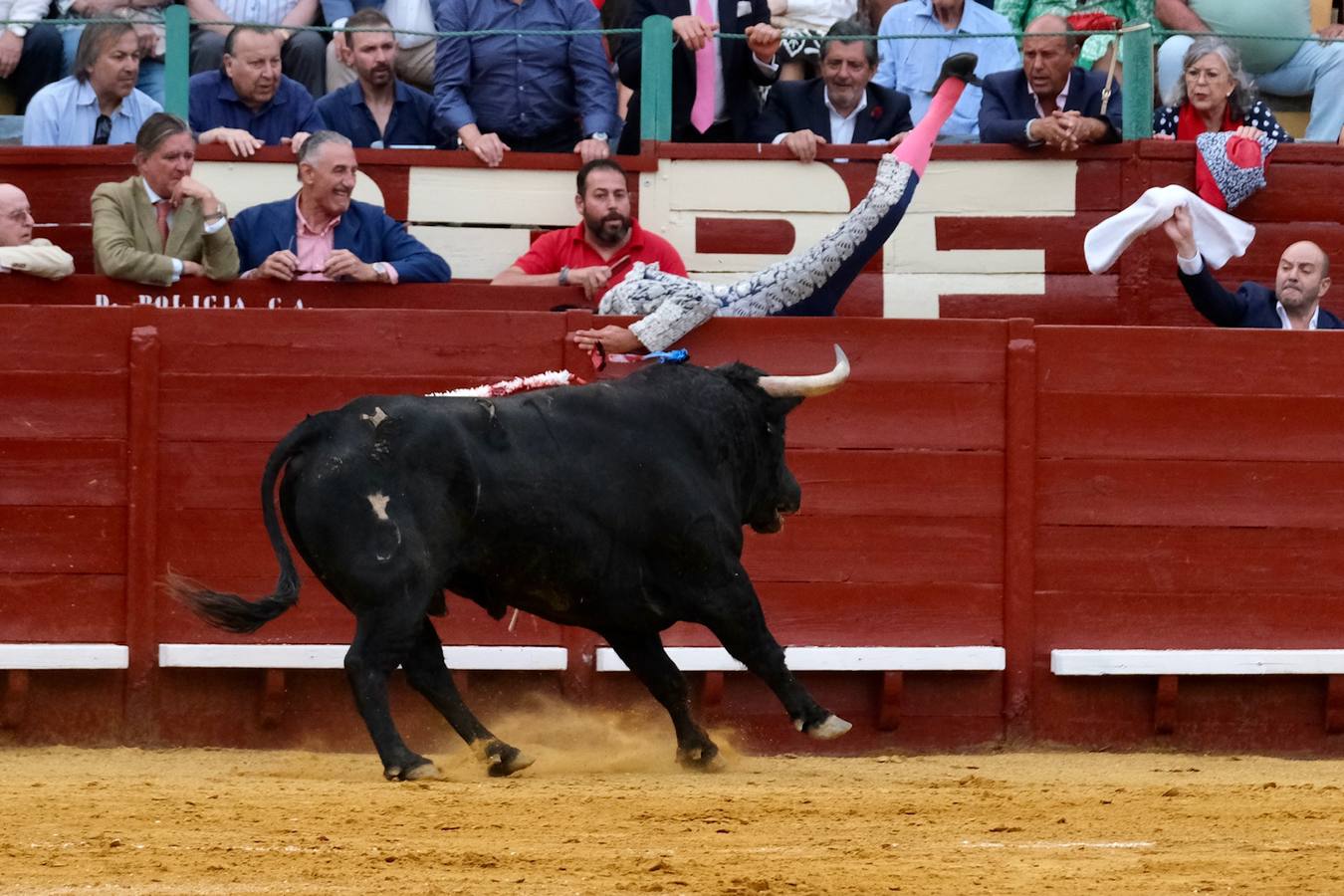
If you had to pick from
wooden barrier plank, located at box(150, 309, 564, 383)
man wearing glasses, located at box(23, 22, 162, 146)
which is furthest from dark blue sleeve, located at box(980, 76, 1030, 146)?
man wearing glasses, located at box(23, 22, 162, 146)

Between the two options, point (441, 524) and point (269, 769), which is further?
point (269, 769)

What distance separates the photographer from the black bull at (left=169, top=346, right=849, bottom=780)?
6.09 metres

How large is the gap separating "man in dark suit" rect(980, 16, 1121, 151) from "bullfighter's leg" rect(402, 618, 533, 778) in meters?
3.54

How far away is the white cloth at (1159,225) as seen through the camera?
7992mm

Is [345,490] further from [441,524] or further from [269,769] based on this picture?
[269,769]

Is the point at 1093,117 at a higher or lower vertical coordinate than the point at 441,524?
higher

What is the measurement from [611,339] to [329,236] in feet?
4.33

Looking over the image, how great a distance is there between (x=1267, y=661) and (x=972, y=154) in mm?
2330

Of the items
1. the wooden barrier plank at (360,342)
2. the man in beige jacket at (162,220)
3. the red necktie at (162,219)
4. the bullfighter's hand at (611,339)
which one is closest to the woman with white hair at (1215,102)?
the bullfighter's hand at (611,339)

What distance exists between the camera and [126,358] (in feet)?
25.0

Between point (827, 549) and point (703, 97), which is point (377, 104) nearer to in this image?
point (703, 97)

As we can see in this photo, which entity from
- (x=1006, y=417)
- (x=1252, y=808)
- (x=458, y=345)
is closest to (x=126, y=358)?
(x=458, y=345)

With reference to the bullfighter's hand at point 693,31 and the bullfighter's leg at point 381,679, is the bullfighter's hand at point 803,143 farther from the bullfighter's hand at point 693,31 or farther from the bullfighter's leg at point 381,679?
the bullfighter's leg at point 381,679

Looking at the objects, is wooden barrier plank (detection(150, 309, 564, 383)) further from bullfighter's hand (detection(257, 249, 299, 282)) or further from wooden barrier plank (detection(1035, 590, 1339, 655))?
wooden barrier plank (detection(1035, 590, 1339, 655))
